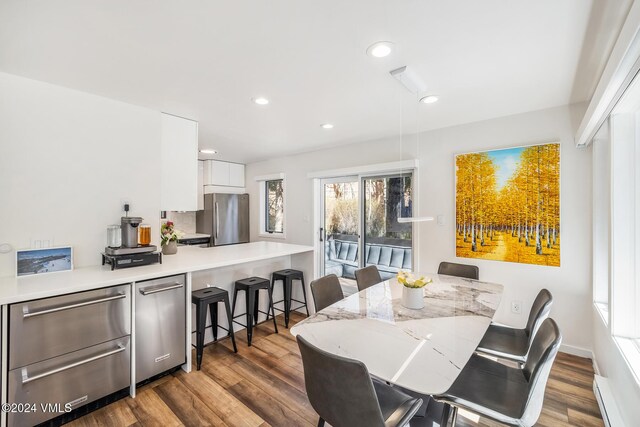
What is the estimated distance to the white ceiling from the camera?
1403 millimetres

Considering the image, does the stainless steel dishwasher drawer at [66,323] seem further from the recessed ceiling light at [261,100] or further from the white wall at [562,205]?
the white wall at [562,205]

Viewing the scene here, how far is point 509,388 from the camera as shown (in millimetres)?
1544

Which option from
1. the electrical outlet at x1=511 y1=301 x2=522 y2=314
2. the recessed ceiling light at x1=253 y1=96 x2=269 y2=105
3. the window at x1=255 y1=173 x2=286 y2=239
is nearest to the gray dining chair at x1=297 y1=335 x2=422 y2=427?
the recessed ceiling light at x1=253 y1=96 x2=269 y2=105

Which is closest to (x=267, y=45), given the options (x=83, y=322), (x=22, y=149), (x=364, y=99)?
(x=364, y=99)

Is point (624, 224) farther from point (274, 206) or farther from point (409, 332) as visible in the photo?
point (274, 206)

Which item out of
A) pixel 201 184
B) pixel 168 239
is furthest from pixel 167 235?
pixel 201 184

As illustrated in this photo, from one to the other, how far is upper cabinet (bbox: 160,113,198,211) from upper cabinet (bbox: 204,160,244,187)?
6.94 feet

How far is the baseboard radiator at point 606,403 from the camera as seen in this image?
5.46ft

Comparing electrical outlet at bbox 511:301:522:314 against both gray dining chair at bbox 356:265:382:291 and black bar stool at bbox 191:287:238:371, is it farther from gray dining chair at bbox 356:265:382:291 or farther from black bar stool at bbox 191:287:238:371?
black bar stool at bbox 191:287:238:371

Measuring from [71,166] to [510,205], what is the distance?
13.3 ft

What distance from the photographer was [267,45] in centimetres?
169

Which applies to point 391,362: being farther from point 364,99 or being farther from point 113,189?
point 113,189

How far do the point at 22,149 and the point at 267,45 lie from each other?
6.63 ft

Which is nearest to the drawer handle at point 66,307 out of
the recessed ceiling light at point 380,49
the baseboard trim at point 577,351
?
the recessed ceiling light at point 380,49
